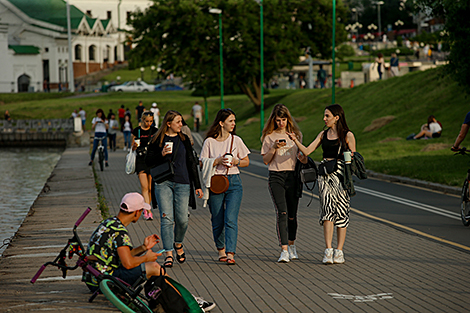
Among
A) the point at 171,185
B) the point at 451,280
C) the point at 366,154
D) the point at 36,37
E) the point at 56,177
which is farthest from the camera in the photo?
the point at 36,37

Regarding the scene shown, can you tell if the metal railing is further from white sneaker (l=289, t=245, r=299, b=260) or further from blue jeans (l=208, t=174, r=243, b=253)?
white sneaker (l=289, t=245, r=299, b=260)

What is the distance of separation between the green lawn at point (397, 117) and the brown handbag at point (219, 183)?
31.6 feet

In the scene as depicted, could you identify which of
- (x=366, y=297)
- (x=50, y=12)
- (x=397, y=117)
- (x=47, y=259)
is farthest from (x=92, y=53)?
(x=366, y=297)

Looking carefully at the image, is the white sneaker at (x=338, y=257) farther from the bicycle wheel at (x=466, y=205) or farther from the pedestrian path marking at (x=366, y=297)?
the bicycle wheel at (x=466, y=205)

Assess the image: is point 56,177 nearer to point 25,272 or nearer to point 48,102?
point 25,272

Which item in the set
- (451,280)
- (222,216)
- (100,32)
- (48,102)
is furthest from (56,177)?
(100,32)

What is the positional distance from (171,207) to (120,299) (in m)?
2.75

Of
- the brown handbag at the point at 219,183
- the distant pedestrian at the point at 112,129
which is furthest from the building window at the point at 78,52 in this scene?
the brown handbag at the point at 219,183

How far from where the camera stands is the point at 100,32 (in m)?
97.9

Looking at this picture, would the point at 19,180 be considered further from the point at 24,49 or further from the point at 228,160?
the point at 24,49

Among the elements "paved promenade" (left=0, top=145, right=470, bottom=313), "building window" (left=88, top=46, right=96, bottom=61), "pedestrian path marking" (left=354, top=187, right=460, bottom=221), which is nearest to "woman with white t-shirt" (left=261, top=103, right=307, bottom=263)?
"paved promenade" (left=0, top=145, right=470, bottom=313)

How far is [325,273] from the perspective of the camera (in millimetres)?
7664

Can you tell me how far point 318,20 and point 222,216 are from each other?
39.4 metres

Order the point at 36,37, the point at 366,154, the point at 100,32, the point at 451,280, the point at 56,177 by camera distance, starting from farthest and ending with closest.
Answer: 1. the point at 100,32
2. the point at 36,37
3. the point at 366,154
4. the point at 56,177
5. the point at 451,280
